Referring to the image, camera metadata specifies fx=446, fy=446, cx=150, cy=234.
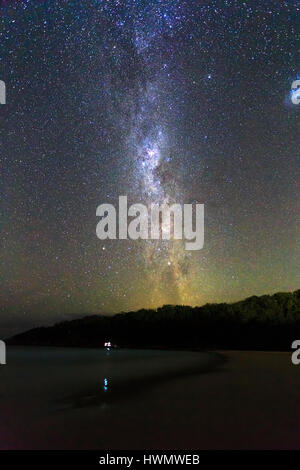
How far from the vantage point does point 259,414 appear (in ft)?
29.3

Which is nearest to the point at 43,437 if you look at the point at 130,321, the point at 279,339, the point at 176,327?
the point at 279,339

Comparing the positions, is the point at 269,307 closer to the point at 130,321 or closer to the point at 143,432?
the point at 130,321

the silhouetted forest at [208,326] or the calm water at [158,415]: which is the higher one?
the silhouetted forest at [208,326]

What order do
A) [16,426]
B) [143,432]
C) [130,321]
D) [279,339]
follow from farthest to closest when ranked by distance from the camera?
[130,321] → [279,339] → [16,426] → [143,432]

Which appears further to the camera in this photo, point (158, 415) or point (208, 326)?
point (208, 326)

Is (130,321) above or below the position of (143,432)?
above

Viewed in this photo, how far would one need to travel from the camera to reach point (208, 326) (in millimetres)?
47719

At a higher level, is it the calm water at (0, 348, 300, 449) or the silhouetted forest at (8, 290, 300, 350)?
the silhouetted forest at (8, 290, 300, 350)

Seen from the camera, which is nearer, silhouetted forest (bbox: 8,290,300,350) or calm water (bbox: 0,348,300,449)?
calm water (bbox: 0,348,300,449)

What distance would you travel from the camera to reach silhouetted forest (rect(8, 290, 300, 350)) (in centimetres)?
3856

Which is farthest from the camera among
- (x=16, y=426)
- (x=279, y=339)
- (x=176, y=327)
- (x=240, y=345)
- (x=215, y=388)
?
(x=176, y=327)

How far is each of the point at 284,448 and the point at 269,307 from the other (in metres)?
37.1

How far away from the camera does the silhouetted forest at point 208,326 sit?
38.6m

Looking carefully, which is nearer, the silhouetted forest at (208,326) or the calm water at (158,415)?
the calm water at (158,415)
